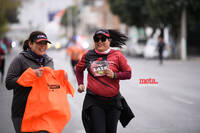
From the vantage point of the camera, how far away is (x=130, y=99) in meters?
11.3

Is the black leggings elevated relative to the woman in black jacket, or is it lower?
lower

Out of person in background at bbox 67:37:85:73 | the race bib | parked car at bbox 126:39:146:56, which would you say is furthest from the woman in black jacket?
parked car at bbox 126:39:146:56

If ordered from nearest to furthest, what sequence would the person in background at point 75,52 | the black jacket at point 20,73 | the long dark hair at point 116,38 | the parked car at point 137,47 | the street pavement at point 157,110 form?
the black jacket at point 20,73 → the long dark hair at point 116,38 → the street pavement at point 157,110 → the person in background at point 75,52 → the parked car at point 137,47

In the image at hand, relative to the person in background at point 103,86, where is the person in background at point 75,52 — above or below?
below

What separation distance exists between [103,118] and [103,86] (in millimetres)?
372

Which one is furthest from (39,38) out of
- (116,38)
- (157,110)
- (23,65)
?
(157,110)

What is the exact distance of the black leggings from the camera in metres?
4.61

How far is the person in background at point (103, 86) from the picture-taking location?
4.67 metres

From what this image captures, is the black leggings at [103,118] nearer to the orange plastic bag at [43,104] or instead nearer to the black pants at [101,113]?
the black pants at [101,113]

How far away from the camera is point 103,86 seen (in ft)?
15.4

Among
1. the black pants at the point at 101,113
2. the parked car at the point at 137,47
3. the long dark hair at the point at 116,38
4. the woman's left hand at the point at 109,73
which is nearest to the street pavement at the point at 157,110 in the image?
the long dark hair at the point at 116,38

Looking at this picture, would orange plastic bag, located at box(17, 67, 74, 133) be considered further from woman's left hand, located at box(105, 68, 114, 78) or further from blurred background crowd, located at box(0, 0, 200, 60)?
blurred background crowd, located at box(0, 0, 200, 60)

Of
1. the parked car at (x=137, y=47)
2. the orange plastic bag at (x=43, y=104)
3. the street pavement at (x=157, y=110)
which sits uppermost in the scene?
the orange plastic bag at (x=43, y=104)

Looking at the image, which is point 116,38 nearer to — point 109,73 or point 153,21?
point 109,73
